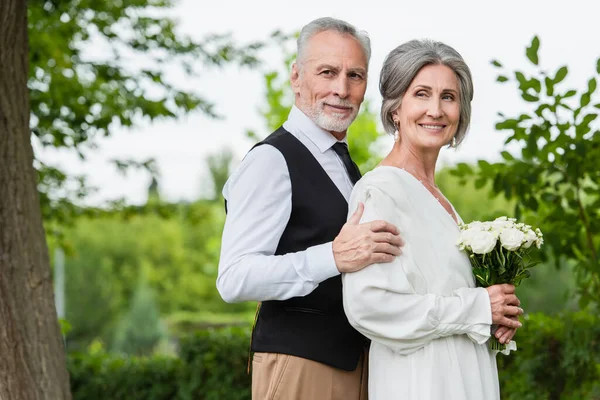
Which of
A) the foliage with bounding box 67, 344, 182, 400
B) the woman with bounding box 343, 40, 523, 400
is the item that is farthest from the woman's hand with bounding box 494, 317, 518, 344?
the foliage with bounding box 67, 344, 182, 400

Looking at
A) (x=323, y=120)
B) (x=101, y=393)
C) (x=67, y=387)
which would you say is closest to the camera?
(x=323, y=120)

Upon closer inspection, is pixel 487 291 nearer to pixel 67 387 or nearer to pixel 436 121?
pixel 436 121

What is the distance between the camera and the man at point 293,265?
9.70 ft

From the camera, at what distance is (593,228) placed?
5.11 m

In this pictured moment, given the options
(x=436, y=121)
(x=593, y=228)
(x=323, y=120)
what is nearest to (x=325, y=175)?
(x=323, y=120)

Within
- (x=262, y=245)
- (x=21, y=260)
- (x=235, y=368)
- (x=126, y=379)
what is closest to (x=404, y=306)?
(x=262, y=245)

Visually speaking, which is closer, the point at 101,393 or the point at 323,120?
the point at 323,120

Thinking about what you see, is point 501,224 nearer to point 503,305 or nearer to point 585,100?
point 503,305

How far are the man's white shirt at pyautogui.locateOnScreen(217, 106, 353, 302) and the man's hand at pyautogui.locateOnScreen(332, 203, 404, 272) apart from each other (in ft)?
0.17

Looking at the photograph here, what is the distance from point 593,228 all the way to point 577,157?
49cm

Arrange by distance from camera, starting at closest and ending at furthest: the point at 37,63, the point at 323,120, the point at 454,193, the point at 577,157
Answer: the point at 323,120
the point at 577,157
the point at 37,63
the point at 454,193

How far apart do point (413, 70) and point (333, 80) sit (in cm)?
44

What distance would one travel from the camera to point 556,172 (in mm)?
5117

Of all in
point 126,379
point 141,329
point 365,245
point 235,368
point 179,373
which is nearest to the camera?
point 365,245
